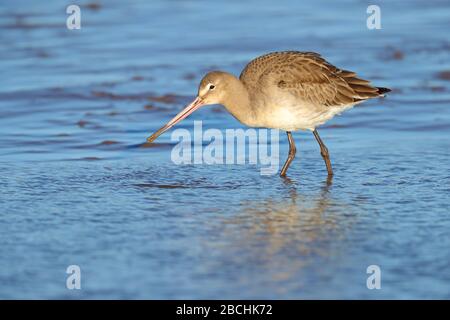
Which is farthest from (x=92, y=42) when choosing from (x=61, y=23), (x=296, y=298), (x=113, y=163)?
(x=296, y=298)

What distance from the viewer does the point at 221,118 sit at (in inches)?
389

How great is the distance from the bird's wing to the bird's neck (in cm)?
10

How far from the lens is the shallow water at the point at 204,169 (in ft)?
18.3

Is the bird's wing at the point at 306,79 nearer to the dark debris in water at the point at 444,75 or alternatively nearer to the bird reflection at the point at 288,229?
the bird reflection at the point at 288,229

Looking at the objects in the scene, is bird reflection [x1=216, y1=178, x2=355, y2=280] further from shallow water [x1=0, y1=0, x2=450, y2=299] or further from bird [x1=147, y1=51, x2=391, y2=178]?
bird [x1=147, y1=51, x2=391, y2=178]

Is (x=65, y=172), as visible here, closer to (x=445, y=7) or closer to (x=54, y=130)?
(x=54, y=130)

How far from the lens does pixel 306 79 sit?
26.4 ft

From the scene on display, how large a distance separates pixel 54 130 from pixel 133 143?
902 mm

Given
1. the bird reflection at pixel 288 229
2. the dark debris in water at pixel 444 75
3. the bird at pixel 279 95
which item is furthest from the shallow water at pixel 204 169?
the bird at pixel 279 95

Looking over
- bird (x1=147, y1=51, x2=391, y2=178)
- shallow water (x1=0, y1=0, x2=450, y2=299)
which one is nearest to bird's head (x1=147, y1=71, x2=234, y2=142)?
bird (x1=147, y1=51, x2=391, y2=178)

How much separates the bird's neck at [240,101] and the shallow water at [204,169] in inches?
17.7

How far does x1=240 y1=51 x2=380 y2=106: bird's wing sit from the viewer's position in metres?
7.91

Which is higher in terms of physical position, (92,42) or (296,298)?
(92,42)

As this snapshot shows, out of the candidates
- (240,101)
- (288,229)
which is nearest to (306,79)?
(240,101)
